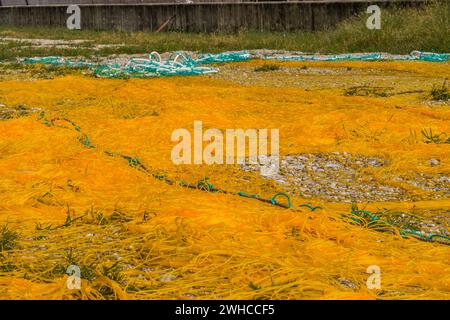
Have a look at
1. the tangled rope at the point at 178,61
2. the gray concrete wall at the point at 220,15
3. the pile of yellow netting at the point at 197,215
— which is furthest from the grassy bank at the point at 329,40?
the pile of yellow netting at the point at 197,215

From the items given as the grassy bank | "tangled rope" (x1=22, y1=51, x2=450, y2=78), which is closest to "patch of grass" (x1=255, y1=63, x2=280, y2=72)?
"tangled rope" (x1=22, y1=51, x2=450, y2=78)

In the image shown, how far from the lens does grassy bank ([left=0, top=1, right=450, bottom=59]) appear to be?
17484 mm

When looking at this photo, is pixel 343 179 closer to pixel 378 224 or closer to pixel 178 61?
pixel 378 224

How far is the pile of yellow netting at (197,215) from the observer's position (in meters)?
4.40

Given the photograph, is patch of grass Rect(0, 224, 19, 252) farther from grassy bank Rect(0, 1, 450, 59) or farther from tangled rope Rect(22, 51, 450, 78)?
grassy bank Rect(0, 1, 450, 59)

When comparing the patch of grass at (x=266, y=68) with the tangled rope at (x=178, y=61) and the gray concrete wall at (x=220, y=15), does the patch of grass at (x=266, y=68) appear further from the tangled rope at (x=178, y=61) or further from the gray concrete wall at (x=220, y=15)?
the gray concrete wall at (x=220, y=15)

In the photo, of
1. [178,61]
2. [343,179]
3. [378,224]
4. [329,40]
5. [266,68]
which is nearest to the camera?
[378,224]

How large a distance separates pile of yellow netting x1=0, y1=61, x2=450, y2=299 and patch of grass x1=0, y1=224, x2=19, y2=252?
0.07 metres

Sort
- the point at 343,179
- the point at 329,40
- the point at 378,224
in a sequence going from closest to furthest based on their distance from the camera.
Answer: the point at 378,224, the point at 343,179, the point at 329,40

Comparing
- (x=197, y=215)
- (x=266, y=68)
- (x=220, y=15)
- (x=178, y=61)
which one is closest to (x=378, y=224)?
(x=197, y=215)

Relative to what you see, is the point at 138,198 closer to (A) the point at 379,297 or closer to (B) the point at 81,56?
(A) the point at 379,297

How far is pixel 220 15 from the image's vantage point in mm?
25922

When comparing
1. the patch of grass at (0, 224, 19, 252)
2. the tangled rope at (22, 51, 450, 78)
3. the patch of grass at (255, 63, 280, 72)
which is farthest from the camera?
the patch of grass at (255, 63, 280, 72)

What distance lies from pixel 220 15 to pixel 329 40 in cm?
730
